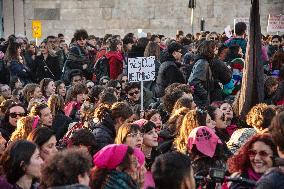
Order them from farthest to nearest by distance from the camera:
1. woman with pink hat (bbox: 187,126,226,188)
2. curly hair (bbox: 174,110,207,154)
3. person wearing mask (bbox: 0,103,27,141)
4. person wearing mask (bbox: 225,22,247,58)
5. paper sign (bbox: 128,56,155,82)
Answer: person wearing mask (bbox: 225,22,247,58) < paper sign (bbox: 128,56,155,82) < person wearing mask (bbox: 0,103,27,141) < curly hair (bbox: 174,110,207,154) < woman with pink hat (bbox: 187,126,226,188)

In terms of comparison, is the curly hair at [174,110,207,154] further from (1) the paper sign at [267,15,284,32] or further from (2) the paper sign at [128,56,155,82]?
(1) the paper sign at [267,15,284,32]

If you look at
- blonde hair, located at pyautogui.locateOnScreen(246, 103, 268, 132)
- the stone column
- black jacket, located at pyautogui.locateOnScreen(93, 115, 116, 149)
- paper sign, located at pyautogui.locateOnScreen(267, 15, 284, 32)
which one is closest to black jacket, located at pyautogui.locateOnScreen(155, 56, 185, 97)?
black jacket, located at pyautogui.locateOnScreen(93, 115, 116, 149)

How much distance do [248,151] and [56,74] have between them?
1065 cm

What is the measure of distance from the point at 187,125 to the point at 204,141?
1.02m

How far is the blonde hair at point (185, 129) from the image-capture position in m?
7.75

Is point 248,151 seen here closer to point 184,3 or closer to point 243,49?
point 243,49

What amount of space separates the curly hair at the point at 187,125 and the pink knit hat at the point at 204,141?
62cm

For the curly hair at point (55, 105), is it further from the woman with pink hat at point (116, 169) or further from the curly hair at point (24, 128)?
the woman with pink hat at point (116, 169)

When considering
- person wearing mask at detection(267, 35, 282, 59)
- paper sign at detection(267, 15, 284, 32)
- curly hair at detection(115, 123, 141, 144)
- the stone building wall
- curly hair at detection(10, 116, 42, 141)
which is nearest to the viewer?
curly hair at detection(115, 123, 141, 144)

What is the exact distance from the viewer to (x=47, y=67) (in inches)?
638

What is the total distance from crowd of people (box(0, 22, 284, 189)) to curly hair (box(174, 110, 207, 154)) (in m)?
0.01

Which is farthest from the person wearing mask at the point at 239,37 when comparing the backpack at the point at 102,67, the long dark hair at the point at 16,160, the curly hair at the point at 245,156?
the long dark hair at the point at 16,160

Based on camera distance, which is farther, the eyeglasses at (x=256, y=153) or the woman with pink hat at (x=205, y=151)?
the woman with pink hat at (x=205, y=151)

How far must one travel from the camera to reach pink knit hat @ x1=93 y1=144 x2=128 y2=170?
19.4 feet
